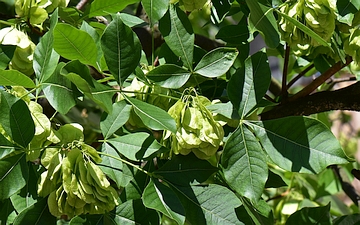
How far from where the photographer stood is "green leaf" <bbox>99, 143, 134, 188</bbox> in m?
0.69

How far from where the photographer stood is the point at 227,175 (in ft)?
2.13

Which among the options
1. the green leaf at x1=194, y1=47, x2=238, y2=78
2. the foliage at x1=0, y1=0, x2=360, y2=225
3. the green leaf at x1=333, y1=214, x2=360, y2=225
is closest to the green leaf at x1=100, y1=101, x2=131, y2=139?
the foliage at x1=0, y1=0, x2=360, y2=225

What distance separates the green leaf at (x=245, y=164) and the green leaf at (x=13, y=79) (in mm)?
253

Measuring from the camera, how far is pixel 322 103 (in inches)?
34.1

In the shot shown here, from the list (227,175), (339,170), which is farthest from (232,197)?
(339,170)

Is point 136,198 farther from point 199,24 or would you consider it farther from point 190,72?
point 199,24

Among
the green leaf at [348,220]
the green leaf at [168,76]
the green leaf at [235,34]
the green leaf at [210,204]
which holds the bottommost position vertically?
the green leaf at [348,220]

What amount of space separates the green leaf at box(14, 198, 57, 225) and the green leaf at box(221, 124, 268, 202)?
0.75 ft

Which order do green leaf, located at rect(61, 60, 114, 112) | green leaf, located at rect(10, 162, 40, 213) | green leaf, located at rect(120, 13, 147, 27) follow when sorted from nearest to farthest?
green leaf, located at rect(61, 60, 114, 112), green leaf, located at rect(10, 162, 40, 213), green leaf, located at rect(120, 13, 147, 27)

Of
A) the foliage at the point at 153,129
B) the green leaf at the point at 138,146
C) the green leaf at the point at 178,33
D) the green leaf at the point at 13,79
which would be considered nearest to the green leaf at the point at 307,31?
the foliage at the point at 153,129

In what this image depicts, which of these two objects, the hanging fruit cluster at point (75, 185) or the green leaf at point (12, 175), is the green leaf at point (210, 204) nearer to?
the hanging fruit cluster at point (75, 185)

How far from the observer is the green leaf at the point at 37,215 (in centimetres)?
66

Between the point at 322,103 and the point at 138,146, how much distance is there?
0.34 m

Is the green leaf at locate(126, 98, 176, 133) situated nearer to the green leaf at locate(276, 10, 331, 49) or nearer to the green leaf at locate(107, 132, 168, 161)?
the green leaf at locate(107, 132, 168, 161)
